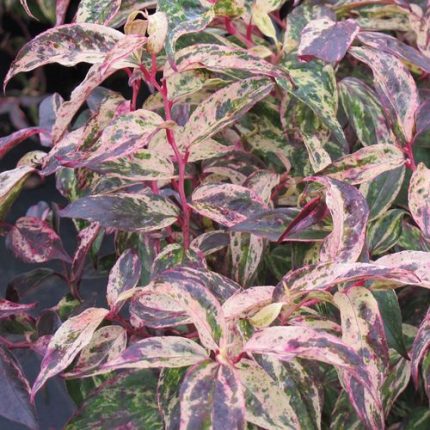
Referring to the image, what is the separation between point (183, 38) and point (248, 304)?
0.34 meters

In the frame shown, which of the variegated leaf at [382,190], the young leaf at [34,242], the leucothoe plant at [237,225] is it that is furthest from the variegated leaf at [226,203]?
the young leaf at [34,242]

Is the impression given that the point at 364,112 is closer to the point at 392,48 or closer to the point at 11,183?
the point at 392,48

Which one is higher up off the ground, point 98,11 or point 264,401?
point 98,11

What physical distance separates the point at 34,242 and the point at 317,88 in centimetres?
36

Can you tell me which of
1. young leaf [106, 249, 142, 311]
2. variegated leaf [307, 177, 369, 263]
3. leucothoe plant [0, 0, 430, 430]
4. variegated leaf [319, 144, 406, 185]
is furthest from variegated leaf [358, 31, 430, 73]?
young leaf [106, 249, 142, 311]

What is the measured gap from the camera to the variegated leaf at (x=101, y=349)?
28.0 inches

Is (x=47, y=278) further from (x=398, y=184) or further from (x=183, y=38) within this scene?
(x=398, y=184)

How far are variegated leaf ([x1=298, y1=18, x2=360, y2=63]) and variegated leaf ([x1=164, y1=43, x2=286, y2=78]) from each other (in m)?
0.04

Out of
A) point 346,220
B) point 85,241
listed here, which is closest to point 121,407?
point 85,241

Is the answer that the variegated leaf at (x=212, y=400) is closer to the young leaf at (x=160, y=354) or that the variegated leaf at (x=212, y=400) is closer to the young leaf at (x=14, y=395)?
the young leaf at (x=160, y=354)

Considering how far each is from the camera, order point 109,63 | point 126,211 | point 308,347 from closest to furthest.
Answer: point 308,347 < point 109,63 < point 126,211

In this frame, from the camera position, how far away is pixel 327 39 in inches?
27.3

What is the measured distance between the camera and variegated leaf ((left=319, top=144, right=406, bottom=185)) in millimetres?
700

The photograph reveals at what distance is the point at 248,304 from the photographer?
0.58m
